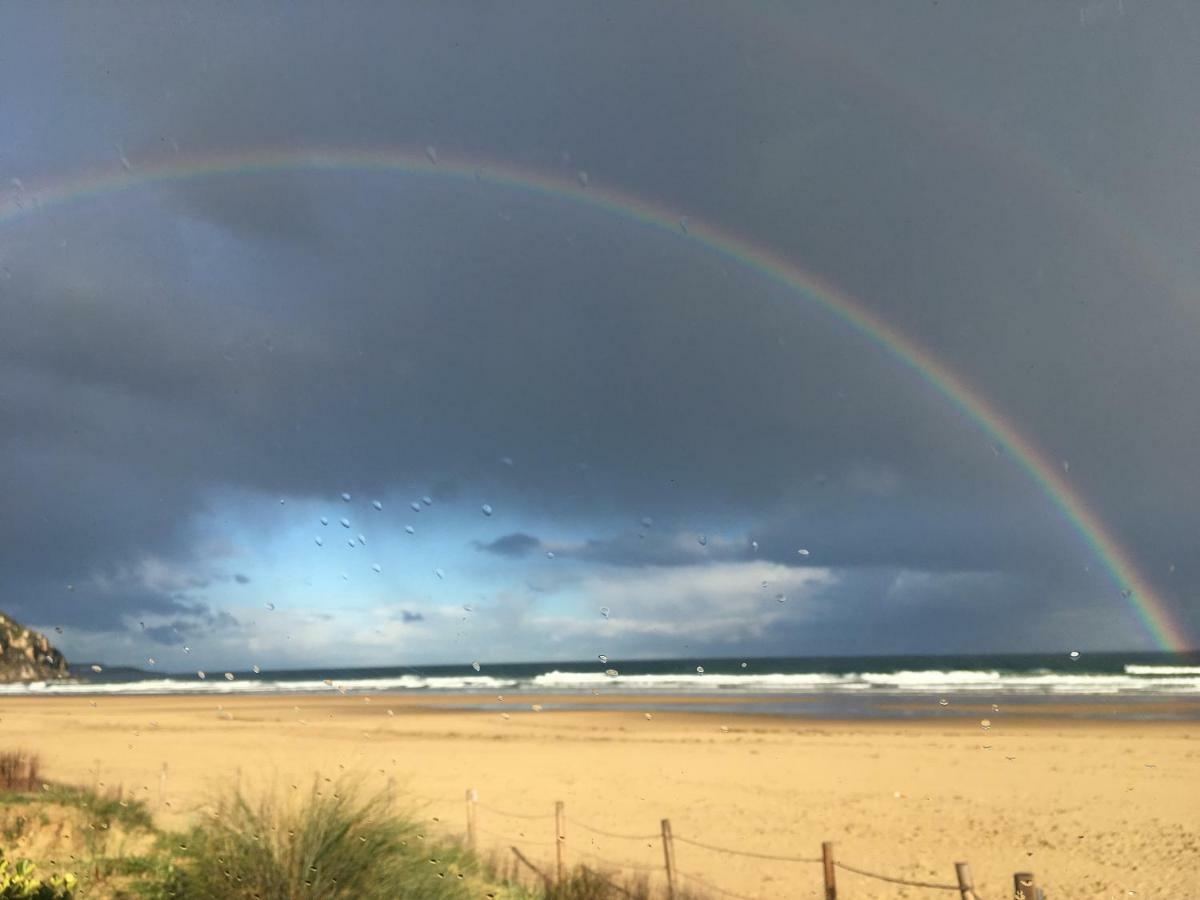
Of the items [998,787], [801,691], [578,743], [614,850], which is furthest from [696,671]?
[614,850]

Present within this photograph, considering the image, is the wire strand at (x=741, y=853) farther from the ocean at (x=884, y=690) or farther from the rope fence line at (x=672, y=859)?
the ocean at (x=884, y=690)

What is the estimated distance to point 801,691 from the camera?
65.7 meters

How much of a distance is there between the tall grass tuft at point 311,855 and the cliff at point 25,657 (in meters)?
93.6

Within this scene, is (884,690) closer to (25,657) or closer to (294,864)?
(294,864)

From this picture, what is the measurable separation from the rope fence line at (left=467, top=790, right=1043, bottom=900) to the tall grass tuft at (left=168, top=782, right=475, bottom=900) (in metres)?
2.33

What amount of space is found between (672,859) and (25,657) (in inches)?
4208

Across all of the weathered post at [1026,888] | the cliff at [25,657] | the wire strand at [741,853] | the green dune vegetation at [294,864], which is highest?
the cliff at [25,657]

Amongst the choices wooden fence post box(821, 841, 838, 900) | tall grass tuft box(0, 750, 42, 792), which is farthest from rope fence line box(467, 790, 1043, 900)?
tall grass tuft box(0, 750, 42, 792)

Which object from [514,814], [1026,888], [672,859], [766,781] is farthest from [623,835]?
[1026,888]

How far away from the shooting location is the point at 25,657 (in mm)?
100250

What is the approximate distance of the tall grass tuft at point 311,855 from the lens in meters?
7.78

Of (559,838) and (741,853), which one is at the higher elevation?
(559,838)

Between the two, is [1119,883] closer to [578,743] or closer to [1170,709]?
[578,743]

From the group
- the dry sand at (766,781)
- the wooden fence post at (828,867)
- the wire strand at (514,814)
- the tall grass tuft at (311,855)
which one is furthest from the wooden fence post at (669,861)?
the wire strand at (514,814)
